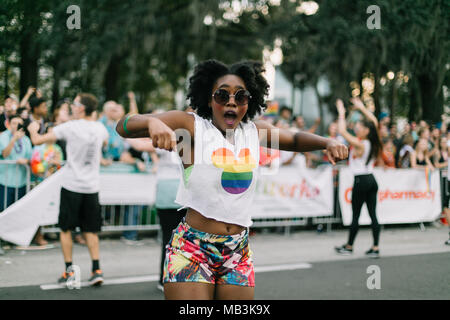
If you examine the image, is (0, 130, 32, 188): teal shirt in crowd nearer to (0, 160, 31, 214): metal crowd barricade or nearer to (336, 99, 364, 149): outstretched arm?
(0, 160, 31, 214): metal crowd barricade

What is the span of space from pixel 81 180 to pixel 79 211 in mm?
334

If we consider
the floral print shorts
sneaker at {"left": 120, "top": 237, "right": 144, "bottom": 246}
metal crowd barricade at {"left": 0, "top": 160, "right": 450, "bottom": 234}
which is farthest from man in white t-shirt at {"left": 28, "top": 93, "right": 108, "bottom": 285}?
the floral print shorts

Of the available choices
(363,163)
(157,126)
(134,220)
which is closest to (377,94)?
(363,163)

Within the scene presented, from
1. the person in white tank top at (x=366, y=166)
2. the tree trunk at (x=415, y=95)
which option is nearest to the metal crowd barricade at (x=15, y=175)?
the person in white tank top at (x=366, y=166)

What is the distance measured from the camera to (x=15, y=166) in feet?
22.7

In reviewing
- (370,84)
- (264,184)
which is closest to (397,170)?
(264,184)

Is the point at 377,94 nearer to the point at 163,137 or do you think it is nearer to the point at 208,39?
the point at 208,39

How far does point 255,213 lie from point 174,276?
596cm

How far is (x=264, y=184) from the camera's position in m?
8.60

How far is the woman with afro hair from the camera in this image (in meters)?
2.68

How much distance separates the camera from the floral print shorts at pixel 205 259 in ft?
8.78

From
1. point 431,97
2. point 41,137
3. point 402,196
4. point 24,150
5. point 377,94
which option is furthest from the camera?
point 377,94

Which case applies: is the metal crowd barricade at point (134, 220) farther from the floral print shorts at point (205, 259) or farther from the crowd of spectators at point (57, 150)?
the floral print shorts at point (205, 259)

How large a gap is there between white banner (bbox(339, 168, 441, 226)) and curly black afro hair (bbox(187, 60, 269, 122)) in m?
6.46
